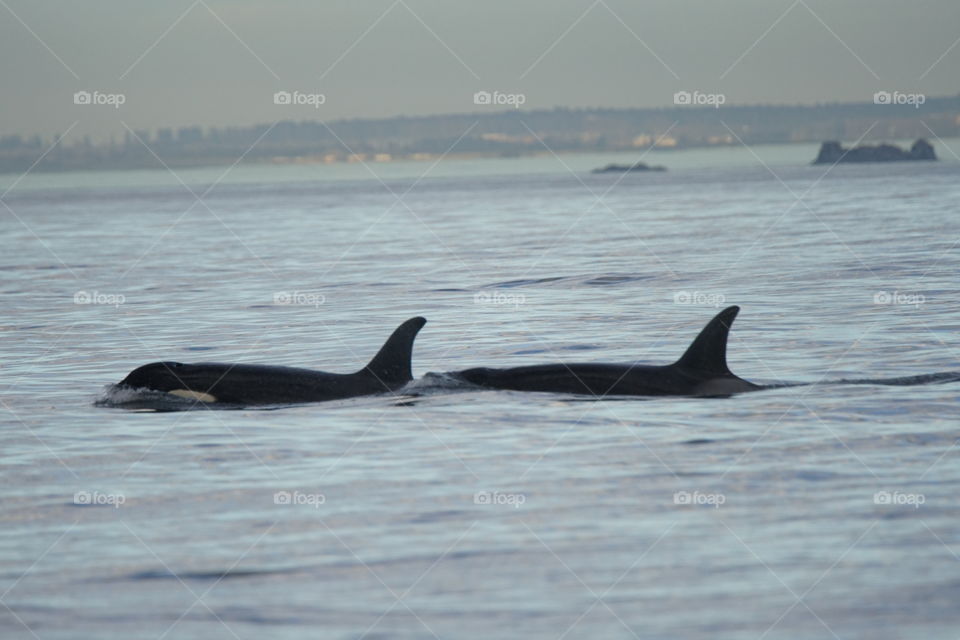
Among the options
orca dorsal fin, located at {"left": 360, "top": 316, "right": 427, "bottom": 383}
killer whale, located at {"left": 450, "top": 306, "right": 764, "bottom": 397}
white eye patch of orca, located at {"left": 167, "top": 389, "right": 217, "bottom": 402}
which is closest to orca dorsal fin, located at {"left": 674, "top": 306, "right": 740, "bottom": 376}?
killer whale, located at {"left": 450, "top": 306, "right": 764, "bottom": 397}

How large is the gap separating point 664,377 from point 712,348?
0.56m

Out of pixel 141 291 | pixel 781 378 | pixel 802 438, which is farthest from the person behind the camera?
pixel 141 291

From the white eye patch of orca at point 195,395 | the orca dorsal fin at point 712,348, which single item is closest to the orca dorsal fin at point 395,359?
the white eye patch of orca at point 195,395

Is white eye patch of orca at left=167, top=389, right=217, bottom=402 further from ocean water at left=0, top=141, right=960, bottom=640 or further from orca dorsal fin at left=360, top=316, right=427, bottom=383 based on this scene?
orca dorsal fin at left=360, top=316, right=427, bottom=383

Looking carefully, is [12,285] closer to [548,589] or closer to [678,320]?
[678,320]

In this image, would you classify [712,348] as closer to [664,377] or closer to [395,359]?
[664,377]

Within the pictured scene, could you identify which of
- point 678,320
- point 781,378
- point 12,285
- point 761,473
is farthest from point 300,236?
point 761,473

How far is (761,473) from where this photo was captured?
1051 cm

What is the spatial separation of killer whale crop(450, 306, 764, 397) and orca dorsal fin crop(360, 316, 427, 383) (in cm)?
105

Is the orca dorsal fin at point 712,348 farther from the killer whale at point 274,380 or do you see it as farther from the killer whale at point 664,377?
the killer whale at point 274,380

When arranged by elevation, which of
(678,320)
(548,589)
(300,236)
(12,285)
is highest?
(300,236)

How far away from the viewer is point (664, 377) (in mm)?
14281

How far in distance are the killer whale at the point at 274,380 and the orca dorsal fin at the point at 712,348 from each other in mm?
2712

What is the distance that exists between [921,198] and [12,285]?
56135 mm
